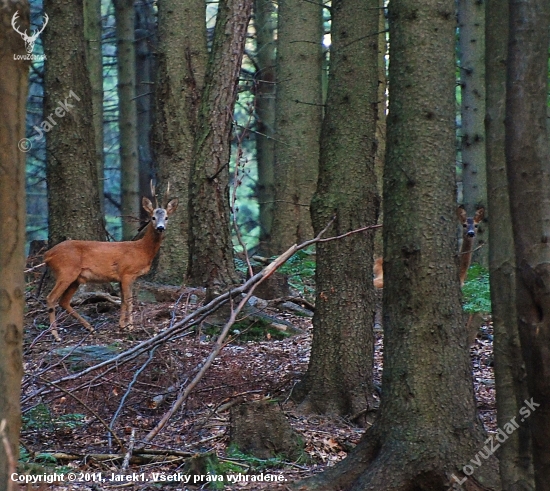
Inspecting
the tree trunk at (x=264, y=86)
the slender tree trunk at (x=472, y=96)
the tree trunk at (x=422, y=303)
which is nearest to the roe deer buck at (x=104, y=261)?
the slender tree trunk at (x=472, y=96)

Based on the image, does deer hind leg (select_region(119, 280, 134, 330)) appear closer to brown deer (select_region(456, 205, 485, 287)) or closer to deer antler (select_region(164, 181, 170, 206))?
deer antler (select_region(164, 181, 170, 206))

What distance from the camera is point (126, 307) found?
11.0m

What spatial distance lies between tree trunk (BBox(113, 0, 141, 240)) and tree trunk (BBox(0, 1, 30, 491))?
15.5 meters

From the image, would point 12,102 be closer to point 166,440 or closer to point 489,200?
point 489,200

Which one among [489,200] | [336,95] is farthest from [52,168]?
[489,200]

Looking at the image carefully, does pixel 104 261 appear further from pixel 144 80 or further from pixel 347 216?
pixel 144 80

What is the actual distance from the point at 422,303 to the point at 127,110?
14162 mm

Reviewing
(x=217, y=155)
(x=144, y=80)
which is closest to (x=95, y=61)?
(x=144, y=80)

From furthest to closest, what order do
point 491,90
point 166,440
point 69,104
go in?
point 69,104, point 166,440, point 491,90

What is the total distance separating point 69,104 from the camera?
37.5 ft

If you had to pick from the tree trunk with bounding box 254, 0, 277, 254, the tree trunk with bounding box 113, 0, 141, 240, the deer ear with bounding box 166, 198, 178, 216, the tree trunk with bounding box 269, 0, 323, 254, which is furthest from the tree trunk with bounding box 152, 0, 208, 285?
the tree trunk with bounding box 254, 0, 277, 254

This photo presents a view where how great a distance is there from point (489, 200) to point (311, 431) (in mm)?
2984

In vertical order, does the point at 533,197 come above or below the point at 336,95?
below

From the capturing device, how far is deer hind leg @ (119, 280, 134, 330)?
34.0 ft
